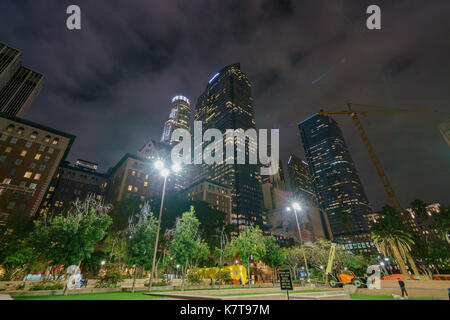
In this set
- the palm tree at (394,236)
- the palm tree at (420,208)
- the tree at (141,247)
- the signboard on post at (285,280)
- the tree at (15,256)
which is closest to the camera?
the signboard on post at (285,280)

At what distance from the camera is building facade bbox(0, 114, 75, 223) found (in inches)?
2398

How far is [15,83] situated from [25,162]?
88995 millimetres

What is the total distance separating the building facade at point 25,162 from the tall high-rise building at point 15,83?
61.4 metres

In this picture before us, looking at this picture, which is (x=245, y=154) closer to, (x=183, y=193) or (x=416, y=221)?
(x=183, y=193)

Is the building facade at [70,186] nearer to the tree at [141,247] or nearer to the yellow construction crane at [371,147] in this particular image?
the tree at [141,247]

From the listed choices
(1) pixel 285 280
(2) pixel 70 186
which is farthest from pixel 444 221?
(2) pixel 70 186

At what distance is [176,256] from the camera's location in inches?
1029

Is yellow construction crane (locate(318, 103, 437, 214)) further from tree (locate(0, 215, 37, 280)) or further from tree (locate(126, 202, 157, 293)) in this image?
tree (locate(0, 215, 37, 280))

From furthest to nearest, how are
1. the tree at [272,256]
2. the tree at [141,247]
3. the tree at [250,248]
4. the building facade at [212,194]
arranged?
the building facade at [212,194] → the tree at [272,256] → the tree at [250,248] → the tree at [141,247]

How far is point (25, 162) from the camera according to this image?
223ft

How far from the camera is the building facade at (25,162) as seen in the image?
2398 inches

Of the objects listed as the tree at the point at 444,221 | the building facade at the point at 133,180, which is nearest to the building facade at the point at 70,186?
the building facade at the point at 133,180
